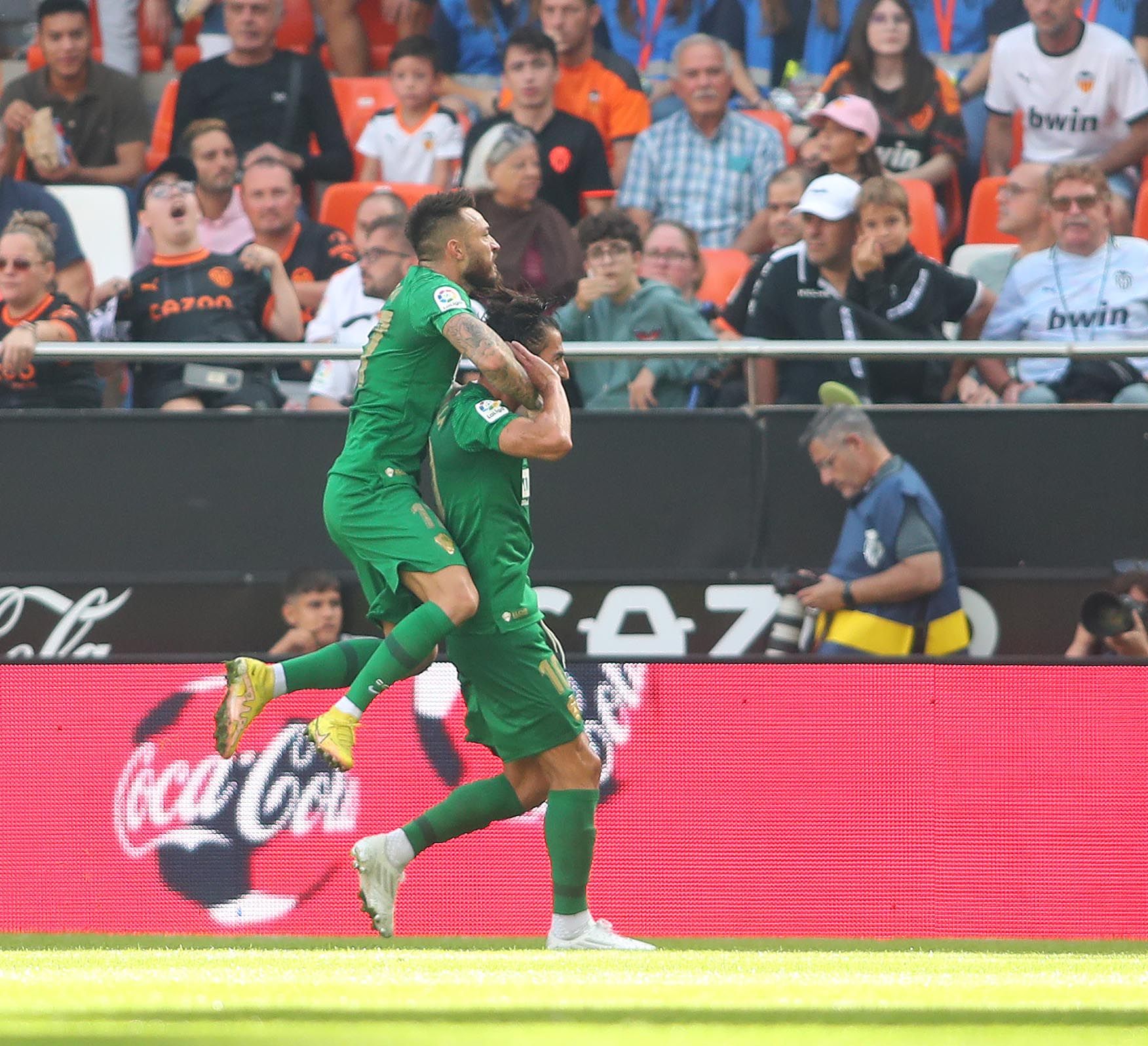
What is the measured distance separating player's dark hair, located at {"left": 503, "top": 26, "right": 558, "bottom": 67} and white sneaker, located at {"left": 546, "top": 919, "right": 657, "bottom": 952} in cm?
561

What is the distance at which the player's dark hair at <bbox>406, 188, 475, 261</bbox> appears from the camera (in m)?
6.01

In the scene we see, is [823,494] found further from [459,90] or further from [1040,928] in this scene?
[459,90]

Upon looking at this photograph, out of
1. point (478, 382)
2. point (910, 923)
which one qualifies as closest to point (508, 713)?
point (478, 382)

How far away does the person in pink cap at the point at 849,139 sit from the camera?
951cm

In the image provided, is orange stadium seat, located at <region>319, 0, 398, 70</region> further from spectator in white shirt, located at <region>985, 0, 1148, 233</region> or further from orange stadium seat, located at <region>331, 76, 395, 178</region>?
spectator in white shirt, located at <region>985, 0, 1148, 233</region>

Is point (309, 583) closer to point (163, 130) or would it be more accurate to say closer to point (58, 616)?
point (58, 616)

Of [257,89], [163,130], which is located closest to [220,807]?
[257,89]

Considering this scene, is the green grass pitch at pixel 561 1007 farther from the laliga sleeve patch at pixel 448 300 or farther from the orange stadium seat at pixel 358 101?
the orange stadium seat at pixel 358 101

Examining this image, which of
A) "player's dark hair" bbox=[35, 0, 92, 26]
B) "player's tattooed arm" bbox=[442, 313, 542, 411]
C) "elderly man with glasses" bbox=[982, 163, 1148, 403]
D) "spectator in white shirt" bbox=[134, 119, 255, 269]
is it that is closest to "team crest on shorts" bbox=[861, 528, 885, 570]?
"elderly man with glasses" bbox=[982, 163, 1148, 403]

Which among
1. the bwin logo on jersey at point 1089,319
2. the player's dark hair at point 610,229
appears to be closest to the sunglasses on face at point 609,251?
the player's dark hair at point 610,229

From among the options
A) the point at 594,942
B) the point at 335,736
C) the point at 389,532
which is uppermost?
the point at 389,532

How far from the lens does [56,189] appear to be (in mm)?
10422

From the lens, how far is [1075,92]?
34.1 feet

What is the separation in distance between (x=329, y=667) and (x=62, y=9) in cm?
626
